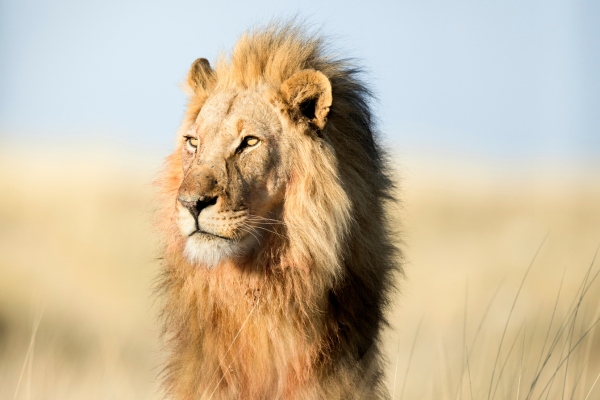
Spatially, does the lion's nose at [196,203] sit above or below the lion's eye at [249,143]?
below

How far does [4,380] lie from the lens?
691 centimetres

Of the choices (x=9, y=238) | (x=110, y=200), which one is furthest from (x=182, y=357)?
(x=110, y=200)

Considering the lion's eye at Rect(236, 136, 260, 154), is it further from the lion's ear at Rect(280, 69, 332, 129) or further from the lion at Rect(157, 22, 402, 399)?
the lion's ear at Rect(280, 69, 332, 129)

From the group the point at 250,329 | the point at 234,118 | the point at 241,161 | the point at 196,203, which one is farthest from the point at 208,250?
the point at 234,118

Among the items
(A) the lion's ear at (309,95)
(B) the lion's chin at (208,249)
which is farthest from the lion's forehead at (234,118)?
(B) the lion's chin at (208,249)

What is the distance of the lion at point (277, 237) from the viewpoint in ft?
10.8

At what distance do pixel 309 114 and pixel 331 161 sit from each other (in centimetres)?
34

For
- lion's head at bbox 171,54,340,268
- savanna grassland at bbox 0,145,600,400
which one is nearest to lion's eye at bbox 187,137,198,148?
lion's head at bbox 171,54,340,268

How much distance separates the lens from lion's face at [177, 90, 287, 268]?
10.1 feet

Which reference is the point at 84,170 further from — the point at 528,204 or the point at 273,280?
the point at 273,280

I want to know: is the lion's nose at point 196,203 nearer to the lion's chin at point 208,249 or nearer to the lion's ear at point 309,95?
the lion's chin at point 208,249

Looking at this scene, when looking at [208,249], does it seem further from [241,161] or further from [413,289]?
[413,289]

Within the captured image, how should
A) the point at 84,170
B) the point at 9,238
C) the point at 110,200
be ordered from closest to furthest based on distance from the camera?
the point at 9,238, the point at 110,200, the point at 84,170

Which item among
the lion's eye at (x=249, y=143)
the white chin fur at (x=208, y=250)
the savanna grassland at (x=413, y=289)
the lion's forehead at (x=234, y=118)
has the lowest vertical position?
the savanna grassland at (x=413, y=289)
